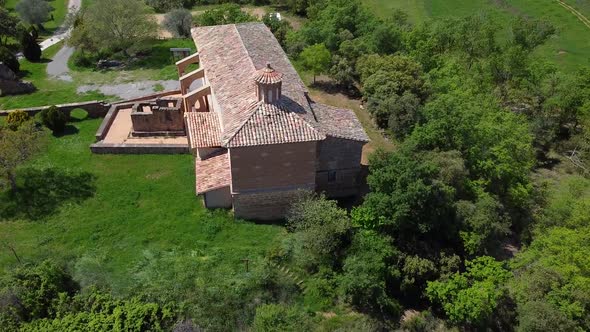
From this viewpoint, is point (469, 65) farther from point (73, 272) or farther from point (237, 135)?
point (73, 272)

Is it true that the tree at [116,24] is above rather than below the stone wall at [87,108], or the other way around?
above

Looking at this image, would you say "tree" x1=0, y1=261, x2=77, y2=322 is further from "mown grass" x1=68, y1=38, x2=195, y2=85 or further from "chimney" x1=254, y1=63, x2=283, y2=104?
"mown grass" x1=68, y1=38, x2=195, y2=85

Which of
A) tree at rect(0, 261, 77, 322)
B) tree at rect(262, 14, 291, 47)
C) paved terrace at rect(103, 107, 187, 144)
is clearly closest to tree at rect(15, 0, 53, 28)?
tree at rect(262, 14, 291, 47)

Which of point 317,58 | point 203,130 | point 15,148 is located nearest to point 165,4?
point 317,58

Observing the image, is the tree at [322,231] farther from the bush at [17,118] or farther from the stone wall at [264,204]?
the bush at [17,118]

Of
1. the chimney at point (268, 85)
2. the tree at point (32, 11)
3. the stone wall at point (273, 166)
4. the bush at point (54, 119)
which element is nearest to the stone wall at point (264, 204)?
the stone wall at point (273, 166)

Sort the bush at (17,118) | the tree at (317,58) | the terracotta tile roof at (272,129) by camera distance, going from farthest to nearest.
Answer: the tree at (317,58) → the bush at (17,118) → the terracotta tile roof at (272,129)

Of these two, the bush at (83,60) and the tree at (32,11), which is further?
the tree at (32,11)
